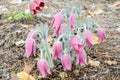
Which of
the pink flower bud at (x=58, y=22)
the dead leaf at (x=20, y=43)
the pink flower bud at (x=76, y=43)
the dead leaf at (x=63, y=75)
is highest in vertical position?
the pink flower bud at (x=58, y=22)

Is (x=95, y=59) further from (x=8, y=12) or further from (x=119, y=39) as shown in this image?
(x=8, y=12)

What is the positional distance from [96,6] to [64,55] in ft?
5.77

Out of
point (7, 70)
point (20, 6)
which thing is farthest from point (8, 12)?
point (7, 70)

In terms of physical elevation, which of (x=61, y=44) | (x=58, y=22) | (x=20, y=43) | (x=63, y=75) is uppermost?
(x=58, y=22)

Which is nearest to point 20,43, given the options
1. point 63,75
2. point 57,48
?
point 63,75

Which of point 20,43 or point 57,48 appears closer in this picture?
point 57,48

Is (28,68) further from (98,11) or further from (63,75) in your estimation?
(98,11)

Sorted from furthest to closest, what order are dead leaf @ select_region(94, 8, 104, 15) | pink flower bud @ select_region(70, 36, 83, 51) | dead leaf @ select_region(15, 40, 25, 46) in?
dead leaf @ select_region(94, 8, 104, 15)
dead leaf @ select_region(15, 40, 25, 46)
pink flower bud @ select_region(70, 36, 83, 51)

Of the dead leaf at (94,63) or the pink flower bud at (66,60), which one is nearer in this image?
the pink flower bud at (66,60)

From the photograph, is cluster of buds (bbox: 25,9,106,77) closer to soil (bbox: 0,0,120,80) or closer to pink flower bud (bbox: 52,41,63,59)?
pink flower bud (bbox: 52,41,63,59)

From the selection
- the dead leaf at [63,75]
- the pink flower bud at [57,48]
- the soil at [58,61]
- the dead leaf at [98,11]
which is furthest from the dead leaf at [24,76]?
the dead leaf at [98,11]

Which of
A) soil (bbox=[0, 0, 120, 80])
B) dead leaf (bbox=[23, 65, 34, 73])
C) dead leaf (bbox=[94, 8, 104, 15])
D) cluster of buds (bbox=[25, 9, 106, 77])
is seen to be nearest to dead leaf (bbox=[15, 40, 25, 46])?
soil (bbox=[0, 0, 120, 80])

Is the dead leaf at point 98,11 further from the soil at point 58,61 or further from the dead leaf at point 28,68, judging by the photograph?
the dead leaf at point 28,68

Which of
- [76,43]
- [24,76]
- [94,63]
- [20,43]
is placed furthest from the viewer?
[20,43]
